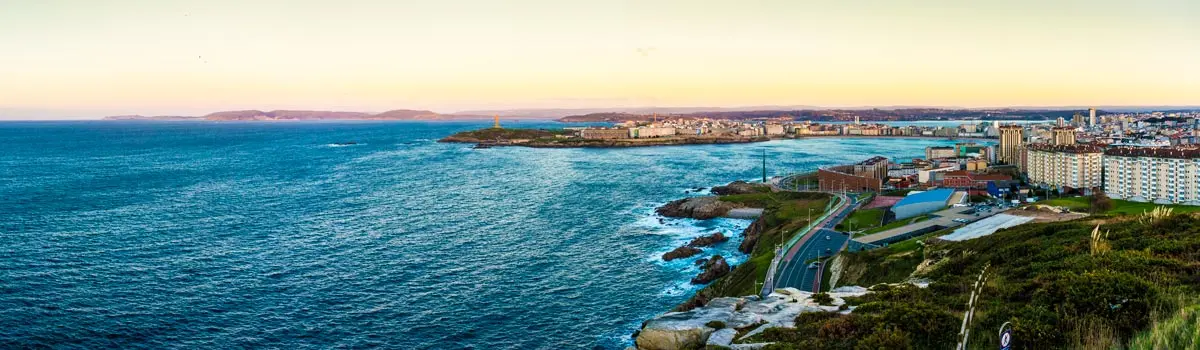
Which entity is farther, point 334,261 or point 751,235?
point 751,235

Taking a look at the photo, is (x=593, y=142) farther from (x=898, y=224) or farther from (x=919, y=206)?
(x=898, y=224)

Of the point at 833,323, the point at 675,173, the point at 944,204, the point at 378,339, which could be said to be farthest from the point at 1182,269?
the point at 675,173

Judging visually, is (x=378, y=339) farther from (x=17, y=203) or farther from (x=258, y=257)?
(x=17, y=203)

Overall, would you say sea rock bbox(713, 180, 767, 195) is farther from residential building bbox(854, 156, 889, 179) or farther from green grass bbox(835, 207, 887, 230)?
green grass bbox(835, 207, 887, 230)

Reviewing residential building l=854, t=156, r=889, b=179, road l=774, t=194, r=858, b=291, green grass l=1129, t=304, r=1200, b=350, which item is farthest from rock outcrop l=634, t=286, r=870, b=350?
residential building l=854, t=156, r=889, b=179

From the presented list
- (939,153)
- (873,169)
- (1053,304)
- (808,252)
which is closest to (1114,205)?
(808,252)

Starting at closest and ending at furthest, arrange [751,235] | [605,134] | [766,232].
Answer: [766,232]
[751,235]
[605,134]
